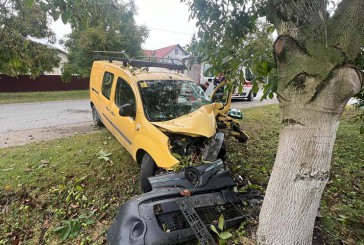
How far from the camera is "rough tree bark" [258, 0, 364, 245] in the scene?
1.69m

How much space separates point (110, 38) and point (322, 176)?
16370 millimetres

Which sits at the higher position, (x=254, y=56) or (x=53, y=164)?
(x=254, y=56)

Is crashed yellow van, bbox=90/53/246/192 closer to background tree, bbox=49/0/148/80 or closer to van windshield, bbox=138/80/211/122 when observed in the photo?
van windshield, bbox=138/80/211/122

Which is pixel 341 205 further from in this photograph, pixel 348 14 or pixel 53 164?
pixel 53 164

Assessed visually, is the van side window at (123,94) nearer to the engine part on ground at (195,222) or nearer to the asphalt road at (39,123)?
the engine part on ground at (195,222)

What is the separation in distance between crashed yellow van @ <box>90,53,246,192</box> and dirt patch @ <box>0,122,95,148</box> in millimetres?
2004

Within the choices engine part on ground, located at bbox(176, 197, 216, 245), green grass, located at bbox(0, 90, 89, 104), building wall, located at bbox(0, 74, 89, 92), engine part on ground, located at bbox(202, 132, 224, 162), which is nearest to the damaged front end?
engine part on ground, located at bbox(176, 197, 216, 245)

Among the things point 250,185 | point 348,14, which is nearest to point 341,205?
point 250,185

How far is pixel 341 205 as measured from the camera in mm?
2914

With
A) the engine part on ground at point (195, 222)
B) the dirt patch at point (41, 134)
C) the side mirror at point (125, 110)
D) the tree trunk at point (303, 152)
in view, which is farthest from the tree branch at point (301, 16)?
the dirt patch at point (41, 134)

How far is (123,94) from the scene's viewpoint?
183 inches

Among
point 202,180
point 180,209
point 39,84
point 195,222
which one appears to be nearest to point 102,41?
point 39,84

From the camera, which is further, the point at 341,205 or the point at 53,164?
the point at 53,164

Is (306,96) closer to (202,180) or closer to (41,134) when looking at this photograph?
(202,180)
